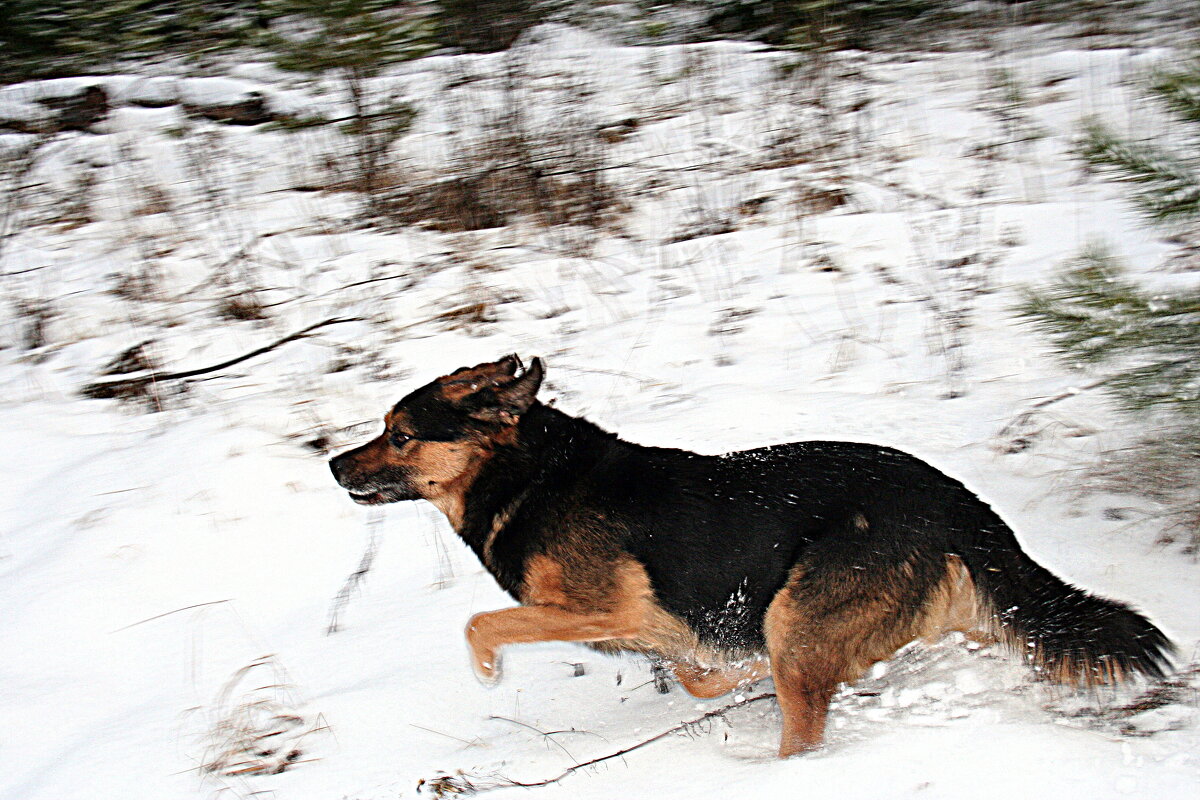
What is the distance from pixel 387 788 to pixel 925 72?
28.1ft

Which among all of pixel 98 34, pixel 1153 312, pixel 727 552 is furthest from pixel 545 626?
pixel 98 34

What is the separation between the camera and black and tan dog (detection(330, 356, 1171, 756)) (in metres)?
3.01

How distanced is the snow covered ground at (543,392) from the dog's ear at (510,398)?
39.5 inches

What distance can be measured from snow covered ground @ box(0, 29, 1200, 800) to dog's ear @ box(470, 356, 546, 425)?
100 centimetres

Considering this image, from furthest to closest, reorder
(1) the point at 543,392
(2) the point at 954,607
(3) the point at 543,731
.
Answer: (1) the point at 543,392
(3) the point at 543,731
(2) the point at 954,607

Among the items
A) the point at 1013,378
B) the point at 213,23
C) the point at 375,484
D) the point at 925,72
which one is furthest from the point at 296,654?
the point at 213,23

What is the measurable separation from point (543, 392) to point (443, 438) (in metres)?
2.20

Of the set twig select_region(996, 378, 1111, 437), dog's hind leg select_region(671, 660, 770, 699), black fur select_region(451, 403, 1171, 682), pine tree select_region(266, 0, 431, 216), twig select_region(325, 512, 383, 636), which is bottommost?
dog's hind leg select_region(671, 660, 770, 699)

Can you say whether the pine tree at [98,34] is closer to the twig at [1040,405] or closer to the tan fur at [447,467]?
the tan fur at [447,467]

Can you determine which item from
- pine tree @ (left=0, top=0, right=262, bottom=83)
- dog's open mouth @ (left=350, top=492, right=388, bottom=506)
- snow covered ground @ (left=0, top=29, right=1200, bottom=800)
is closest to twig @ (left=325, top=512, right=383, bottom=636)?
snow covered ground @ (left=0, top=29, right=1200, bottom=800)

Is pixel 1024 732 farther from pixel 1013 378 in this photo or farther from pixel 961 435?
pixel 1013 378

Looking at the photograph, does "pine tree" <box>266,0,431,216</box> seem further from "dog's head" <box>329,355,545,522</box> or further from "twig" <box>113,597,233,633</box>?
"dog's head" <box>329,355,545,522</box>

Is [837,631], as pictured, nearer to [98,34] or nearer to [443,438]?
[443,438]

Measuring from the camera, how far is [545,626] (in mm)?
3229
